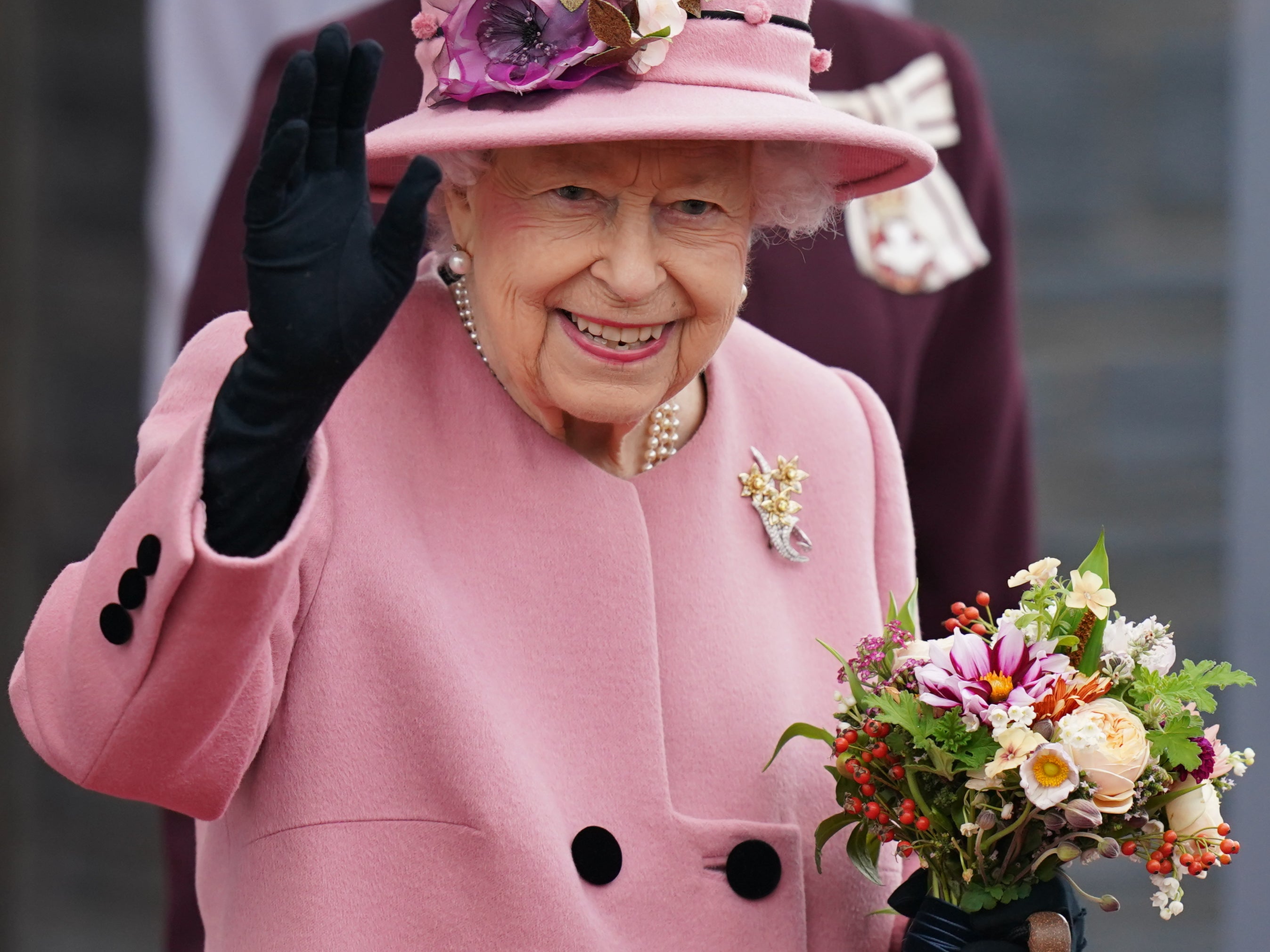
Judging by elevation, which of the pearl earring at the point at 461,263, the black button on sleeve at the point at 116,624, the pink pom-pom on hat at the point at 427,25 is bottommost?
the black button on sleeve at the point at 116,624

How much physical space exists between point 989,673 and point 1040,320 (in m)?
3.11

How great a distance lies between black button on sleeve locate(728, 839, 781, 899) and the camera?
7.29 feet

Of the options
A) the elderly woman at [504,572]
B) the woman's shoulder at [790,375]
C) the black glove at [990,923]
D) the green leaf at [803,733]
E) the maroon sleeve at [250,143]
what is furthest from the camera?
the maroon sleeve at [250,143]

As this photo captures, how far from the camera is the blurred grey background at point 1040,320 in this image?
494cm

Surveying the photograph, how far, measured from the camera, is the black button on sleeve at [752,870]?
2221 mm

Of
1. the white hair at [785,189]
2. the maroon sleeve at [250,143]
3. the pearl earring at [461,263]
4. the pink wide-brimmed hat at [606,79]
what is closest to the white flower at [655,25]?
the pink wide-brimmed hat at [606,79]

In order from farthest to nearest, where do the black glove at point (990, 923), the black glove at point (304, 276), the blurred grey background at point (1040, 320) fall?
the blurred grey background at point (1040, 320)
the black glove at point (990, 923)
the black glove at point (304, 276)

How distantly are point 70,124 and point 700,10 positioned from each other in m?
3.21

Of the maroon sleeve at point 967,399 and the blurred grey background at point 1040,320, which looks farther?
the blurred grey background at point 1040,320

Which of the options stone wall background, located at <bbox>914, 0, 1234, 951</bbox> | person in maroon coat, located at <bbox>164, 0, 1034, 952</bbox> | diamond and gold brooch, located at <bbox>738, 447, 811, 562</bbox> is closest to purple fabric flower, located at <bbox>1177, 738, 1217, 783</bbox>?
diamond and gold brooch, located at <bbox>738, 447, 811, 562</bbox>

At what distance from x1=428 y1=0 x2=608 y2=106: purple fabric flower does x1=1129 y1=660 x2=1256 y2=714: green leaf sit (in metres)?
0.89

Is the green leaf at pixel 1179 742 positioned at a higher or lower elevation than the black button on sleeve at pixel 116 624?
lower

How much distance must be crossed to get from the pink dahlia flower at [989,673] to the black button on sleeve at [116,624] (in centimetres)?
83

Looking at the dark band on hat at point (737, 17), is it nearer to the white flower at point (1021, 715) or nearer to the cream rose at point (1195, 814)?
the white flower at point (1021, 715)
